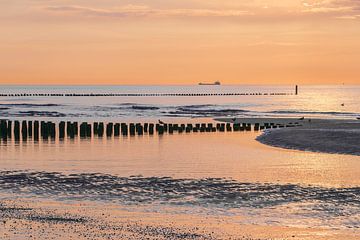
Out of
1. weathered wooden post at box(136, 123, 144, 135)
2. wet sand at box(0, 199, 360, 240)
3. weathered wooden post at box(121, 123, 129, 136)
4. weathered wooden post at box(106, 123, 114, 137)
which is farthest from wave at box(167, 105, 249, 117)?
wet sand at box(0, 199, 360, 240)

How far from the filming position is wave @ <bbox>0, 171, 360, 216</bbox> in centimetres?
2014

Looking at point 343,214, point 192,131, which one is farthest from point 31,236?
point 192,131

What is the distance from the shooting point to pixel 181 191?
22062 millimetres

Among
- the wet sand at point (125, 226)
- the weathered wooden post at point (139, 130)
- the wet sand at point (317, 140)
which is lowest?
the weathered wooden post at point (139, 130)

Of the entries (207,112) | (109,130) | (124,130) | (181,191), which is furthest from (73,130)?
(207,112)

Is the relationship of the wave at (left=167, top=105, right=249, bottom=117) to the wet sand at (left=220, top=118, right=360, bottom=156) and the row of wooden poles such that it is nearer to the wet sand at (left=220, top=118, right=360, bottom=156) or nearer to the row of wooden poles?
the row of wooden poles

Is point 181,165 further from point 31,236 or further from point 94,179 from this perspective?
point 31,236

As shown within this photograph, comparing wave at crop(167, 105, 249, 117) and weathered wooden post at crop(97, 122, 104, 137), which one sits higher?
weathered wooden post at crop(97, 122, 104, 137)

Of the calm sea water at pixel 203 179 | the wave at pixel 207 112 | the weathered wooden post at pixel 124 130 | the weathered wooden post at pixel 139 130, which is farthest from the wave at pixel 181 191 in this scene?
the wave at pixel 207 112

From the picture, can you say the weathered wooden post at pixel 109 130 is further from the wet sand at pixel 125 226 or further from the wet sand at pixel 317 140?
the wet sand at pixel 125 226

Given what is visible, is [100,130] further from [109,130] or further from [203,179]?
[203,179]

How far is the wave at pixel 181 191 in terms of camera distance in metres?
20.1

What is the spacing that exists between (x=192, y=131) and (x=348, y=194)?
31090 mm

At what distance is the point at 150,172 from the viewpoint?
2680 cm
